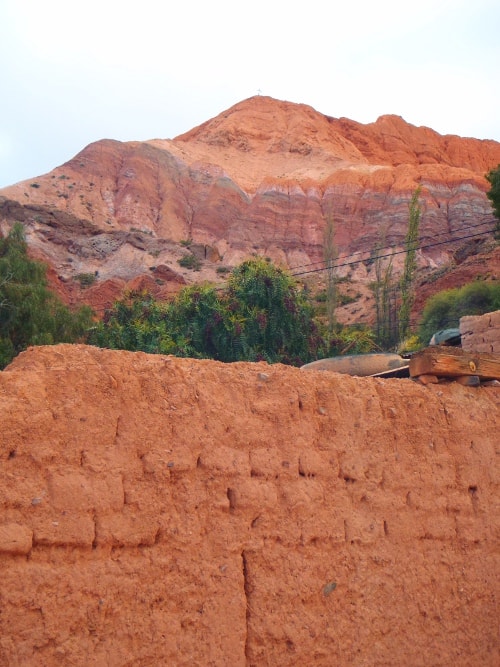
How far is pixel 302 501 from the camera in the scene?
4.10m

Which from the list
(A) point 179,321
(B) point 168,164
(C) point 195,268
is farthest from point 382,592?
(B) point 168,164

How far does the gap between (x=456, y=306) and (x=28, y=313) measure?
18.3 meters

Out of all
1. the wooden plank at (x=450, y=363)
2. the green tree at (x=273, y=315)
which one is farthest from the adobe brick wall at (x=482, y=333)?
the green tree at (x=273, y=315)

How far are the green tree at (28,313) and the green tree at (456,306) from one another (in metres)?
14.1

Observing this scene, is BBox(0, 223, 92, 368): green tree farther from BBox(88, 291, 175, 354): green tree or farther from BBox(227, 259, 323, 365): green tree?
BBox(227, 259, 323, 365): green tree

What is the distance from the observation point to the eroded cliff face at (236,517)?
322 cm

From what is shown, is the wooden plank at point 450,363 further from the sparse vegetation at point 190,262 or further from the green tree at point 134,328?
the sparse vegetation at point 190,262

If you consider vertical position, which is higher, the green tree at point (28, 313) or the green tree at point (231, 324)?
the green tree at point (28, 313)

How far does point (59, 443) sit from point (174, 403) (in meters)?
0.68

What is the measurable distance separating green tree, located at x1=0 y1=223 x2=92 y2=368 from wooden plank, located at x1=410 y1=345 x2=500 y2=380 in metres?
12.1

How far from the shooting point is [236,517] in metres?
3.82

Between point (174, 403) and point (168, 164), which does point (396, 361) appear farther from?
point (168, 164)

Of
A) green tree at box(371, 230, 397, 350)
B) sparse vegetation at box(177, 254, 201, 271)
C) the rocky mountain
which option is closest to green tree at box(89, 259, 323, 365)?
green tree at box(371, 230, 397, 350)

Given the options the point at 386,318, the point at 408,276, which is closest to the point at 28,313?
the point at 408,276
